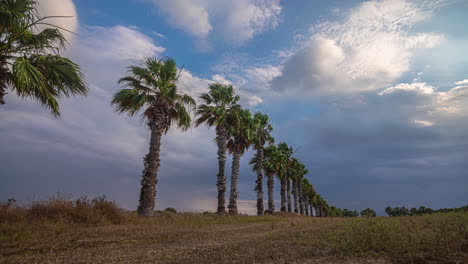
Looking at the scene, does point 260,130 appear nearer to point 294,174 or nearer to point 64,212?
point 294,174

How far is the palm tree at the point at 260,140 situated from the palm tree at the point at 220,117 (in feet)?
18.7

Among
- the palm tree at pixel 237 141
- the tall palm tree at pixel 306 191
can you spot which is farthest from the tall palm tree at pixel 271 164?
the tall palm tree at pixel 306 191

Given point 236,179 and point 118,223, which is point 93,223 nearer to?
point 118,223

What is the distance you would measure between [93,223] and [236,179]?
2026cm

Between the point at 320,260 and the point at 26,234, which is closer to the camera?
the point at 320,260

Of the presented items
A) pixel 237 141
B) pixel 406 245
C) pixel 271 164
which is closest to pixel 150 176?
pixel 237 141

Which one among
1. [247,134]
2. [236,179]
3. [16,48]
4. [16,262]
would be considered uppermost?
[247,134]

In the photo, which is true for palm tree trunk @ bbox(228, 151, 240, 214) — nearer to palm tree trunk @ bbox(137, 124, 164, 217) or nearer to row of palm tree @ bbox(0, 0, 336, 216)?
row of palm tree @ bbox(0, 0, 336, 216)

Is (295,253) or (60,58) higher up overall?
(60,58)

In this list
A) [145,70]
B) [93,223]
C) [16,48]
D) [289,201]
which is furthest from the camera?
[289,201]

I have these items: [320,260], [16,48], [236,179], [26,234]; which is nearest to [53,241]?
[26,234]

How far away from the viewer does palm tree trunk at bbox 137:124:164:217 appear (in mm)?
19723

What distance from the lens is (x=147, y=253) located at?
226 inches

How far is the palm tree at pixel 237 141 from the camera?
3073 centimetres
